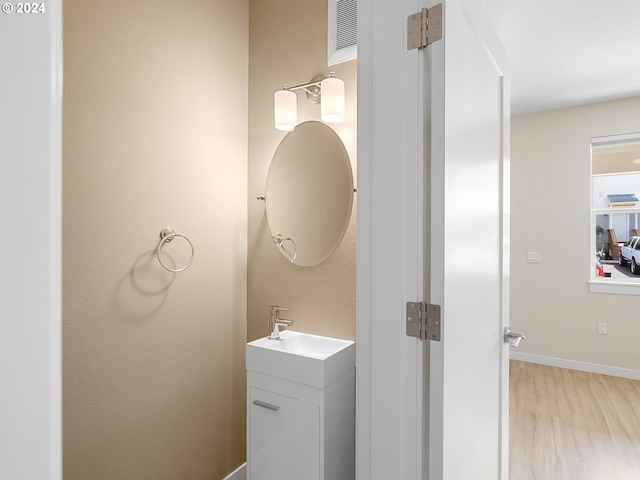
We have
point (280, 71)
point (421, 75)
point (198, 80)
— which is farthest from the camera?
point (280, 71)

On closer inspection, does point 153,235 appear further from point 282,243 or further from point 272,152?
point 272,152

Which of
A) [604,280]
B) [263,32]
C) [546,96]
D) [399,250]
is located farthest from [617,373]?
[263,32]

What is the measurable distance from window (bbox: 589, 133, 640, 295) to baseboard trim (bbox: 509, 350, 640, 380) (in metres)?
0.76

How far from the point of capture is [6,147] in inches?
9.6

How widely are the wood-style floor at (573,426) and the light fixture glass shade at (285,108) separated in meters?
2.32

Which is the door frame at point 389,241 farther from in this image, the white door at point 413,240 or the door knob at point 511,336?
the door knob at point 511,336

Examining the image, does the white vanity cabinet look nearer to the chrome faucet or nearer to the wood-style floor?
the chrome faucet

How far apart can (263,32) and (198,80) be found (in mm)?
542

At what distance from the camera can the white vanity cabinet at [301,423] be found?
1512 mm

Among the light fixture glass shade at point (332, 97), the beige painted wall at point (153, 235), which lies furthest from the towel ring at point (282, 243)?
the light fixture glass shade at point (332, 97)

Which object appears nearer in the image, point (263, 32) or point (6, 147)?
point (6, 147)

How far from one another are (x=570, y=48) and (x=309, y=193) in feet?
7.64

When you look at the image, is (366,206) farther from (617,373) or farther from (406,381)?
(617,373)

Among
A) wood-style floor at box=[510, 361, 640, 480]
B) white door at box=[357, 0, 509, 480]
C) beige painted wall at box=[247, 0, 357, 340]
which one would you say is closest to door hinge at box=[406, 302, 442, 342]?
white door at box=[357, 0, 509, 480]
